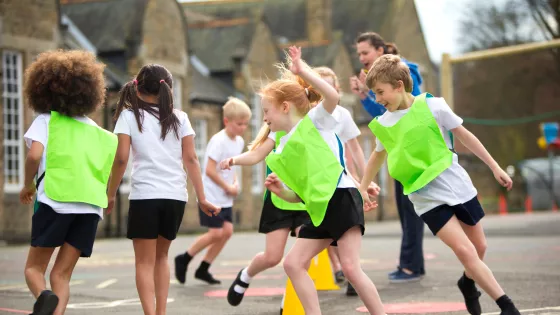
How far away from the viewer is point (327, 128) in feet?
20.4

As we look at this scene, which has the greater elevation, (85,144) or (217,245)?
(85,144)

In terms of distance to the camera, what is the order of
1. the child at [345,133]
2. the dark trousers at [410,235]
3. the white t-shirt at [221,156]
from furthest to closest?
the dark trousers at [410,235], the white t-shirt at [221,156], the child at [345,133]

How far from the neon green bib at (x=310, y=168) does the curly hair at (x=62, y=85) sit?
50.5 inches

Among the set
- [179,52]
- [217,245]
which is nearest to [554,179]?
[179,52]

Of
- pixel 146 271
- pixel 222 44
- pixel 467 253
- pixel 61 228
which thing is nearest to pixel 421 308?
pixel 467 253

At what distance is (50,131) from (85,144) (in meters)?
0.23

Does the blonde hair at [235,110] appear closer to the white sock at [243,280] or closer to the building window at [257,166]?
the white sock at [243,280]

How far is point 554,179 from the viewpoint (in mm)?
50344

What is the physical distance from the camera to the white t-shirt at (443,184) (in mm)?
6453

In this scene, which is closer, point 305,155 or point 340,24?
point 305,155

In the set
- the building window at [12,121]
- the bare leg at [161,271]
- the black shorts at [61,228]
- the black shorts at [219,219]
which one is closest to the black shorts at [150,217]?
the bare leg at [161,271]

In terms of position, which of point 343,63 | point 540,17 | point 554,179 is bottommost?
point 554,179

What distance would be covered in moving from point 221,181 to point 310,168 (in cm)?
379

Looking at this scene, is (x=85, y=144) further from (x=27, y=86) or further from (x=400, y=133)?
(x=400, y=133)
